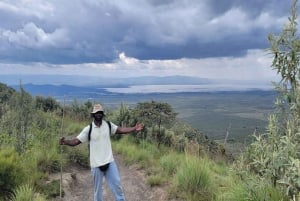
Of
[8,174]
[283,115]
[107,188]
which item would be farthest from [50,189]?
[283,115]

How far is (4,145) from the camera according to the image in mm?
8664

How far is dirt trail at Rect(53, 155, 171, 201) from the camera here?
8.71 metres

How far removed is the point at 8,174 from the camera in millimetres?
7180

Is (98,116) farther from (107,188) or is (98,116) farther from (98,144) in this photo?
(107,188)

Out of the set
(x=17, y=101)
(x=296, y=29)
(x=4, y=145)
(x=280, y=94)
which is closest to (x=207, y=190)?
(x=280, y=94)

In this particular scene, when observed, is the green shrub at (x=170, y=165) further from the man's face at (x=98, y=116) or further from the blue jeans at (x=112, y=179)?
the man's face at (x=98, y=116)

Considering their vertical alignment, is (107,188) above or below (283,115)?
below

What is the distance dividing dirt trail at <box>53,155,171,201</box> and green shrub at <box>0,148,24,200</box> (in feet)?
3.68

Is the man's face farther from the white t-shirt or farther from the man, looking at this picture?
the white t-shirt

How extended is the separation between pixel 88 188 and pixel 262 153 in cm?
557

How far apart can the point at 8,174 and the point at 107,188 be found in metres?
3.08

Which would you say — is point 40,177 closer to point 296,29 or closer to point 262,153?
point 262,153

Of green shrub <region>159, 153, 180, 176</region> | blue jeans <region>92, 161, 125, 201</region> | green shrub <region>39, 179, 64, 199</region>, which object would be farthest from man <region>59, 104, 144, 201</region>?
green shrub <region>159, 153, 180, 176</region>

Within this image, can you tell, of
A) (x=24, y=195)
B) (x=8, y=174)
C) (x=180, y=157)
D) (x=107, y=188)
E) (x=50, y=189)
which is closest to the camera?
(x=24, y=195)
